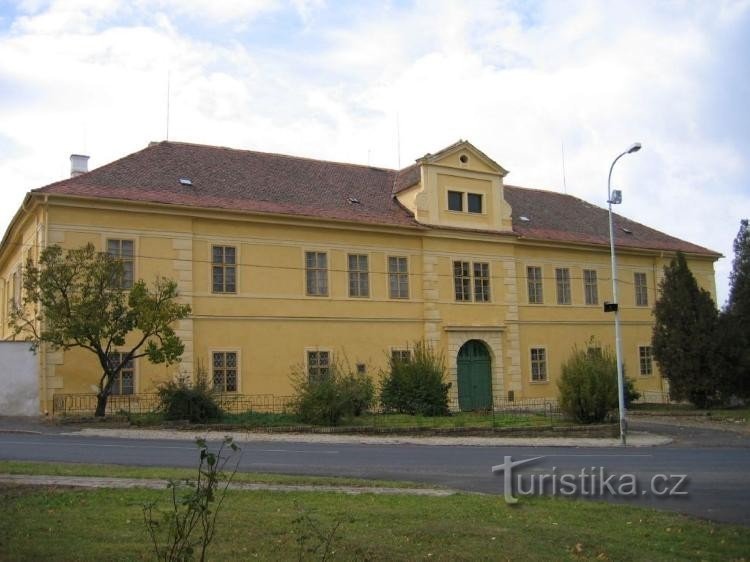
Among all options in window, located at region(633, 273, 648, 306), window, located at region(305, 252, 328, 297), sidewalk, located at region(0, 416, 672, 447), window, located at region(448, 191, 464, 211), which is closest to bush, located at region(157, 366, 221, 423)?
sidewalk, located at region(0, 416, 672, 447)

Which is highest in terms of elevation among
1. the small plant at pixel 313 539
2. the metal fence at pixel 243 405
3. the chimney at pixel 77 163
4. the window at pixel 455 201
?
the chimney at pixel 77 163

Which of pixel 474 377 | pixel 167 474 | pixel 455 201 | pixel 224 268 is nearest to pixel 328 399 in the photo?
pixel 224 268

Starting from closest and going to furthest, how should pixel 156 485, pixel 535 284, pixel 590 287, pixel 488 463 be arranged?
pixel 156 485
pixel 488 463
pixel 535 284
pixel 590 287

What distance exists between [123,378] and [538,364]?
18.7 m

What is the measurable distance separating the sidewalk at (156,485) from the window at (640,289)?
3152cm

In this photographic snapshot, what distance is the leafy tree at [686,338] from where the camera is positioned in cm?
3206

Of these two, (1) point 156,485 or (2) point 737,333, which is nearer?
(1) point 156,485

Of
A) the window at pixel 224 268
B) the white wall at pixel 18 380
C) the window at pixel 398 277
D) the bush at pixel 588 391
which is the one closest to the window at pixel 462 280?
the window at pixel 398 277

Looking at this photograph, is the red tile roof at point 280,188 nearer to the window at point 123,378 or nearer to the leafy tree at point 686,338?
the window at point 123,378

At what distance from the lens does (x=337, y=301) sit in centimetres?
3147

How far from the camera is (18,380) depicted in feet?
83.1

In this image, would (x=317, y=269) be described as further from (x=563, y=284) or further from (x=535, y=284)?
(x=563, y=284)

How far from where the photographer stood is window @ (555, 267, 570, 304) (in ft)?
124

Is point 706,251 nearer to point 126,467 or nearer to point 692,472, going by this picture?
point 692,472
